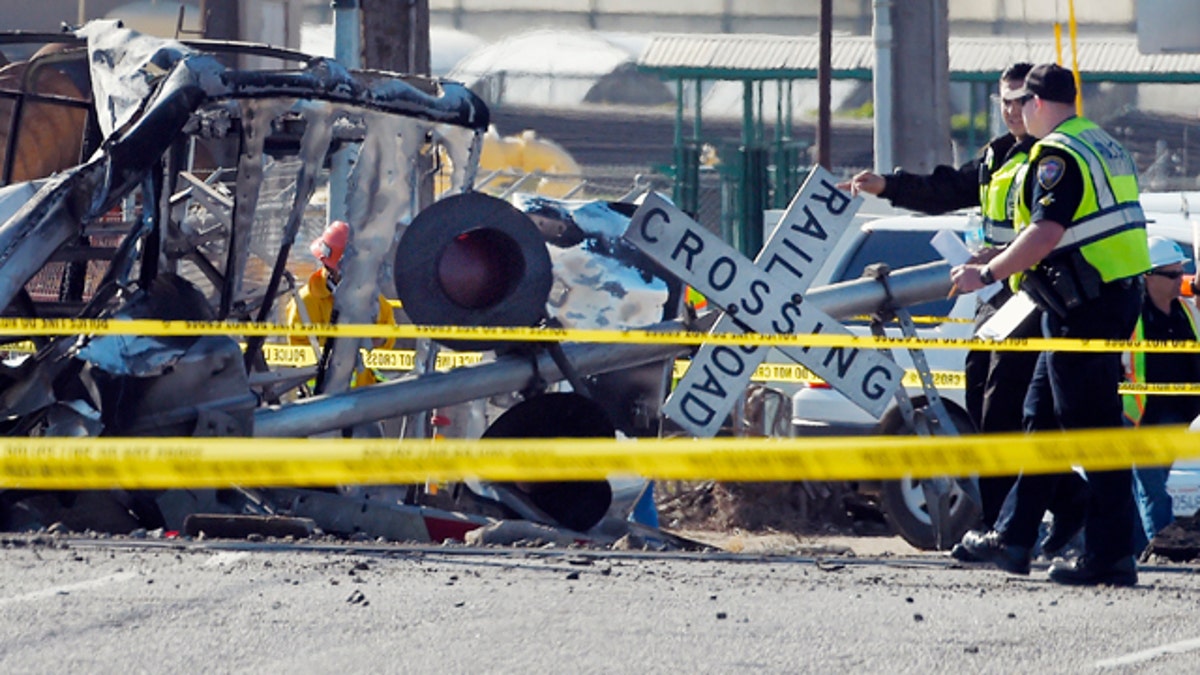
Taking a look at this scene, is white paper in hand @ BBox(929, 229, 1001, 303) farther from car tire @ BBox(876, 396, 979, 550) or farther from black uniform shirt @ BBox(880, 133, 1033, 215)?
car tire @ BBox(876, 396, 979, 550)

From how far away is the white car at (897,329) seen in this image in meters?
11.2

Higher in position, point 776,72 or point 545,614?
point 776,72

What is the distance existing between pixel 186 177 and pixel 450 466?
394cm

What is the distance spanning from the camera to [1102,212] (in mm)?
7082

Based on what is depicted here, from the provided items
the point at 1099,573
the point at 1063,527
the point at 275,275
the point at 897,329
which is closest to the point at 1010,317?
the point at 1063,527

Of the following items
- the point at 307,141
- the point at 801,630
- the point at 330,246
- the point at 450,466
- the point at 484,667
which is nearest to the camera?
the point at 484,667

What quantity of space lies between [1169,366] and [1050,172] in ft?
7.85

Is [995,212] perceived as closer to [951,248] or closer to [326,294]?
[951,248]

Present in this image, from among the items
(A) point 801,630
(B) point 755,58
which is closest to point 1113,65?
(B) point 755,58

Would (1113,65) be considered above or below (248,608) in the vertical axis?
above

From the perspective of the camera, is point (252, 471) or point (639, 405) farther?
point (639, 405)

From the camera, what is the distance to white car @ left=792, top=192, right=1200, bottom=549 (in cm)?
1120

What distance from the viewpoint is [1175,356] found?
915cm

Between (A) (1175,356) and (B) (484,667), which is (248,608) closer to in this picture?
(B) (484,667)
